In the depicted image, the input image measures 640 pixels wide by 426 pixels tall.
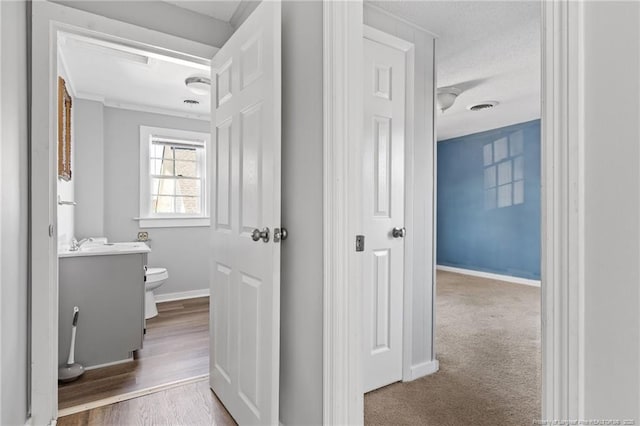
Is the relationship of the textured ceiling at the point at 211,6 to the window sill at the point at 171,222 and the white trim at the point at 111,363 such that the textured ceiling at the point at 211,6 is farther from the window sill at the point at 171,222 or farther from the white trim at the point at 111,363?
the window sill at the point at 171,222

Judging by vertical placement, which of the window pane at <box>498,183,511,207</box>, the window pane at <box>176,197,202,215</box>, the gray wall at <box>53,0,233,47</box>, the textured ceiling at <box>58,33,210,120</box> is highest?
the textured ceiling at <box>58,33,210,120</box>

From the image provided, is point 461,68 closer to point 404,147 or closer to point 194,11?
point 404,147

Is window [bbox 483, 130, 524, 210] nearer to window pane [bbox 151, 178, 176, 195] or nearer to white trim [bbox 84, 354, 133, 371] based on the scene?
window pane [bbox 151, 178, 176, 195]

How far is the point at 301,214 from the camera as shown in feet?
4.97

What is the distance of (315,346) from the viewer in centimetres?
144

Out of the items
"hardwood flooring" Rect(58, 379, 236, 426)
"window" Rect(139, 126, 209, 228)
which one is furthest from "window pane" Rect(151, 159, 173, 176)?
"hardwood flooring" Rect(58, 379, 236, 426)

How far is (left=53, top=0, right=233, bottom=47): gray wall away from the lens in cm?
187

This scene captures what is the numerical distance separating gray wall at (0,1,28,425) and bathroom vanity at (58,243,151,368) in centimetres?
74

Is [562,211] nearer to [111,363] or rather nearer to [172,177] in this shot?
[111,363]

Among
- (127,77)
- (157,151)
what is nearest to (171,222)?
(157,151)

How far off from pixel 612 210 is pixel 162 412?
215cm

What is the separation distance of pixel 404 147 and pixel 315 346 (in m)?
1.36

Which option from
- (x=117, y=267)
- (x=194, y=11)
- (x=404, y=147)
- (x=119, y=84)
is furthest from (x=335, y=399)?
(x=119, y=84)

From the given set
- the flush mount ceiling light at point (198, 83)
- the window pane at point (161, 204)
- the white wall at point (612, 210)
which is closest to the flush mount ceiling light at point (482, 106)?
the flush mount ceiling light at point (198, 83)
